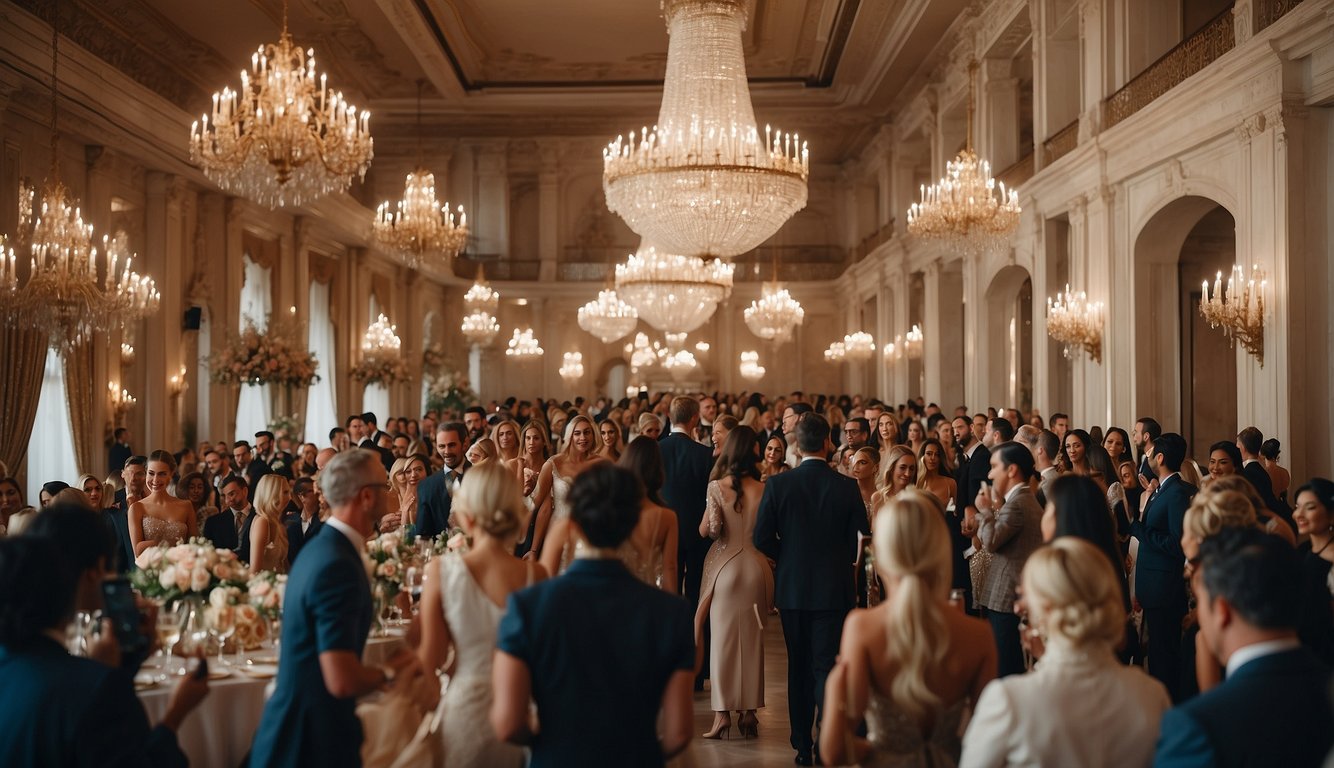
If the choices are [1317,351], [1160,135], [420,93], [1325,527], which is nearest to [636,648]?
[1325,527]

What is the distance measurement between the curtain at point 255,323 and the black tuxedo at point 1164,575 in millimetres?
15996

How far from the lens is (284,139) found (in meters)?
8.95

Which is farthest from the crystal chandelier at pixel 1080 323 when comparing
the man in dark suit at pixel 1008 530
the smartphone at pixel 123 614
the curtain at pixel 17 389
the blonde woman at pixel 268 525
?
the smartphone at pixel 123 614

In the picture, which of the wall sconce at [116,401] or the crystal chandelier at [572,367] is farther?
the crystal chandelier at [572,367]

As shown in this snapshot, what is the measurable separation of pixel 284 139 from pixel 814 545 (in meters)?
5.44

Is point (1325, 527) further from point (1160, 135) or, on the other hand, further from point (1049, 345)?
point (1049, 345)

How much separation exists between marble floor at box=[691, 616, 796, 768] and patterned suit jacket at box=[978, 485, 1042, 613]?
4.65 feet

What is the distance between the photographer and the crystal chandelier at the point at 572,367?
1200 inches

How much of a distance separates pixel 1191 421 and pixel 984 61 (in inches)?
271

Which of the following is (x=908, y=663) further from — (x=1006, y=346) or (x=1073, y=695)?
(x=1006, y=346)

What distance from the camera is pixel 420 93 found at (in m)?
25.3

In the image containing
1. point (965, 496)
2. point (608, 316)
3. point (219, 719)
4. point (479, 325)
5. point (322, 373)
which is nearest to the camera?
point (219, 719)

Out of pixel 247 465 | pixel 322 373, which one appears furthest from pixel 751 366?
pixel 247 465

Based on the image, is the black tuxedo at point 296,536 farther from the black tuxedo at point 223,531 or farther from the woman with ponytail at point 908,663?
the woman with ponytail at point 908,663
